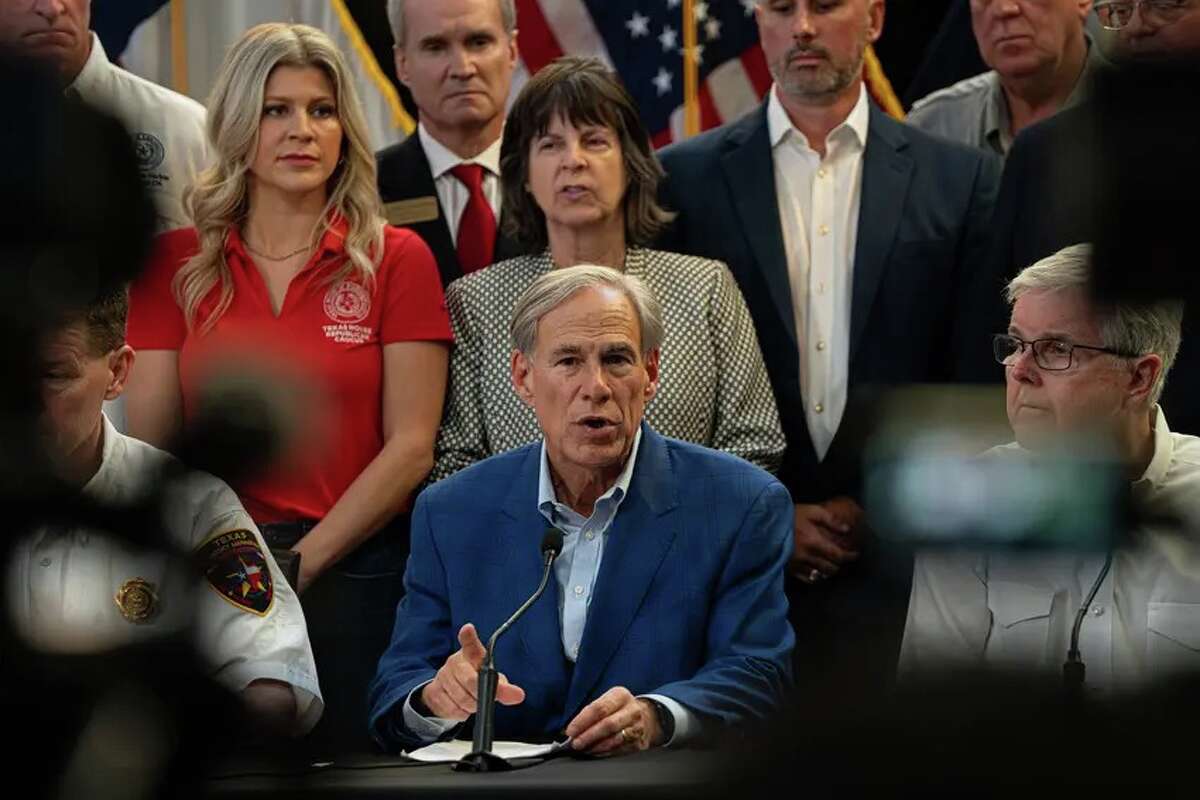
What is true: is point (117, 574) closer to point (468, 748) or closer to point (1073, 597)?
point (1073, 597)

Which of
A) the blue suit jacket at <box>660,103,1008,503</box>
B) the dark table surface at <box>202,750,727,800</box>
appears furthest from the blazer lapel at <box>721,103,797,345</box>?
the dark table surface at <box>202,750,727,800</box>

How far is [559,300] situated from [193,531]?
254 cm

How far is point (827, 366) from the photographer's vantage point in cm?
340

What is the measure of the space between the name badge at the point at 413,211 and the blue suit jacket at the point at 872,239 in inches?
17.7

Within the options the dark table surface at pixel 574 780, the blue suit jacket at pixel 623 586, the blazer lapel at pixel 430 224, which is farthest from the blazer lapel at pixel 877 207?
the dark table surface at pixel 574 780

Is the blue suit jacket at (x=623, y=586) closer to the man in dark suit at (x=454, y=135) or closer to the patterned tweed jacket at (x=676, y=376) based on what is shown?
the patterned tweed jacket at (x=676, y=376)

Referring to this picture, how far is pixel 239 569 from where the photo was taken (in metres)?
0.51

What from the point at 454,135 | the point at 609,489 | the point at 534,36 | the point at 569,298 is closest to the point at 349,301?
the point at 569,298

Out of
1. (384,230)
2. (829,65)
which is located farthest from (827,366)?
(384,230)

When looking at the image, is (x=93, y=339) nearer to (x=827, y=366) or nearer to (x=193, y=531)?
(x=193, y=531)

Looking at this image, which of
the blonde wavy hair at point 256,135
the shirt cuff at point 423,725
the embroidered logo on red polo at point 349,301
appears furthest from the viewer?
the blonde wavy hair at point 256,135

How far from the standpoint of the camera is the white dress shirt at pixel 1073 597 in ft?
1.27

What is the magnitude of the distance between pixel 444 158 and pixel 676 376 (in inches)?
28.8

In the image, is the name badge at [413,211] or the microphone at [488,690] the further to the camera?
the name badge at [413,211]
